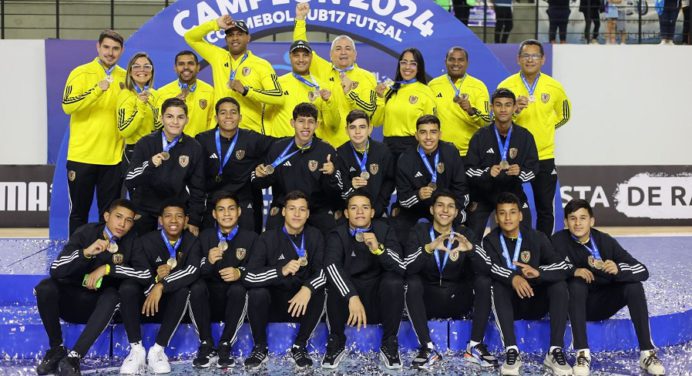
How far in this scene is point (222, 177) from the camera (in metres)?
6.50

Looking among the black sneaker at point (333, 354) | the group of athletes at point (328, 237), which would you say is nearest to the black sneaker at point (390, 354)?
the group of athletes at point (328, 237)

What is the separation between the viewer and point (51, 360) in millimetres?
5305

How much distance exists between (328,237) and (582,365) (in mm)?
1794

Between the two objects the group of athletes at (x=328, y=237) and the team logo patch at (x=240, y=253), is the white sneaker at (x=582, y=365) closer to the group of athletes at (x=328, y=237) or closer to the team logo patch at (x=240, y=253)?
the group of athletes at (x=328, y=237)

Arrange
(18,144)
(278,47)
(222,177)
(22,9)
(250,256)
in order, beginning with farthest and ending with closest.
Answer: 1. (22,9)
2. (18,144)
3. (278,47)
4. (222,177)
5. (250,256)

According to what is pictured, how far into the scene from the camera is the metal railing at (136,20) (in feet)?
39.4

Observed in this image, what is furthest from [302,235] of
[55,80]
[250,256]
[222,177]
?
[55,80]

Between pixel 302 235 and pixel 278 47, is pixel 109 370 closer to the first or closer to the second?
pixel 302 235

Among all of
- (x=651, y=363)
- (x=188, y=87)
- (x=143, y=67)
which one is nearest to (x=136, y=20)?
(x=188, y=87)

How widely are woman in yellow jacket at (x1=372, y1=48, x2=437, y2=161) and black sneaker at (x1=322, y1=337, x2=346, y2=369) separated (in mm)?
1869

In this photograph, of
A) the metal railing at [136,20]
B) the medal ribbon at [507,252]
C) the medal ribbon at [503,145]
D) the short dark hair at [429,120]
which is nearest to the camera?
the medal ribbon at [507,252]

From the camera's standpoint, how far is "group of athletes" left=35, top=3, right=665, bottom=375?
18.1 ft

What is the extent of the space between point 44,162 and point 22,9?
283cm

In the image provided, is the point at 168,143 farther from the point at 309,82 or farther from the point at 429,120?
the point at 429,120
